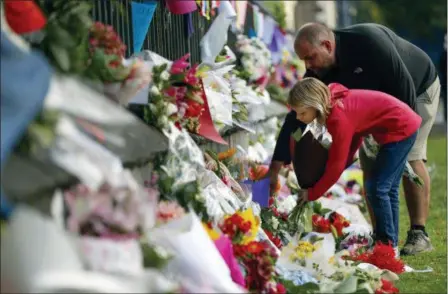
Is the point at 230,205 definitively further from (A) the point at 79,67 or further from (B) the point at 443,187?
(B) the point at 443,187

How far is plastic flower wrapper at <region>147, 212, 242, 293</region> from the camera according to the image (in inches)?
202

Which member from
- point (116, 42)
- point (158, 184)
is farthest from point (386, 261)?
point (116, 42)

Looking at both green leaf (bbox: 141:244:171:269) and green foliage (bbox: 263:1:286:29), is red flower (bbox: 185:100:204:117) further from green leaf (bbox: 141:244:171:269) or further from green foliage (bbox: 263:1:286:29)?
green foliage (bbox: 263:1:286:29)

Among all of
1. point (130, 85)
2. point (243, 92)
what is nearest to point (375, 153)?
point (243, 92)

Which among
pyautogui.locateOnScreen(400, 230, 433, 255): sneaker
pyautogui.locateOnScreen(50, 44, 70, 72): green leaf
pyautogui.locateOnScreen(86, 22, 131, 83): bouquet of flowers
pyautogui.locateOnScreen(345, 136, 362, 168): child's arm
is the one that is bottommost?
pyautogui.locateOnScreen(400, 230, 433, 255): sneaker

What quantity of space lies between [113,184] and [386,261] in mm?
3083

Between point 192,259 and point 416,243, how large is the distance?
3963 millimetres

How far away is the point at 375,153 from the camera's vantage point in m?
8.78

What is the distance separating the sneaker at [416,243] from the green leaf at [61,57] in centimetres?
422

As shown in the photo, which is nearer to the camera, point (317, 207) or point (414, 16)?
point (317, 207)

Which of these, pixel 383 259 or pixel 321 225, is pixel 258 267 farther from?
pixel 321 225

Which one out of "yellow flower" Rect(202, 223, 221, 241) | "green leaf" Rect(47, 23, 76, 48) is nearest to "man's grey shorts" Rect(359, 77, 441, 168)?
"yellow flower" Rect(202, 223, 221, 241)

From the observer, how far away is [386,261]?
7.49 meters

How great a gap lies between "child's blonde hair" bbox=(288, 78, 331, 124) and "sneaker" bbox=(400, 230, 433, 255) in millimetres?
1420
